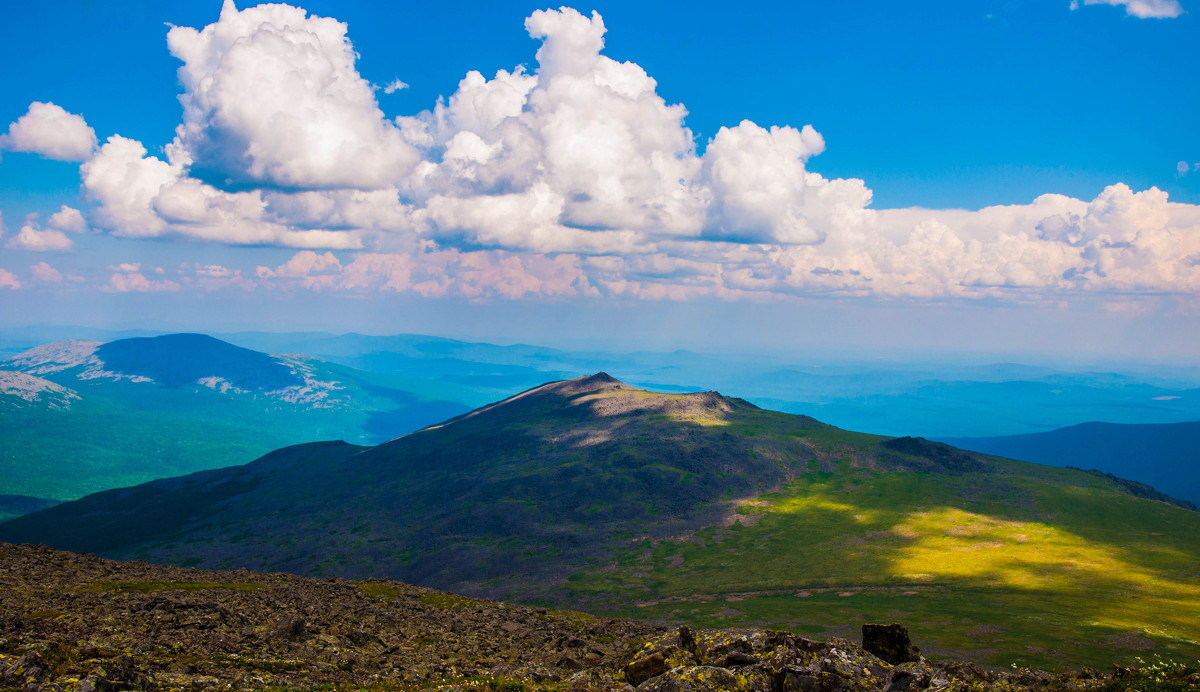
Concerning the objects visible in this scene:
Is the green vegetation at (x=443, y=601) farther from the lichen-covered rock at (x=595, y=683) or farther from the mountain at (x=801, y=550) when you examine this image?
the mountain at (x=801, y=550)

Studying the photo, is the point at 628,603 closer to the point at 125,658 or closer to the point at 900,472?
the point at 125,658

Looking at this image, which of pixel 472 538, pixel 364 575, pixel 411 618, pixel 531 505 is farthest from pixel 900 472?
pixel 411 618

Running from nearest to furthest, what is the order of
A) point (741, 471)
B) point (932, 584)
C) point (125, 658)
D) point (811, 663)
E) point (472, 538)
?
point (811, 663), point (125, 658), point (932, 584), point (472, 538), point (741, 471)

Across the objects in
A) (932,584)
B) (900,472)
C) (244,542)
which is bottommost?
(244,542)

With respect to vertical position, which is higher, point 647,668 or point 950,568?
point 647,668

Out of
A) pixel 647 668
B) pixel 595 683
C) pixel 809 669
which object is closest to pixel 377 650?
pixel 595 683

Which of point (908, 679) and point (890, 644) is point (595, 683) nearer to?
point (908, 679)

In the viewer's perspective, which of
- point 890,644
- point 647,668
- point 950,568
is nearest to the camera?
point 647,668
